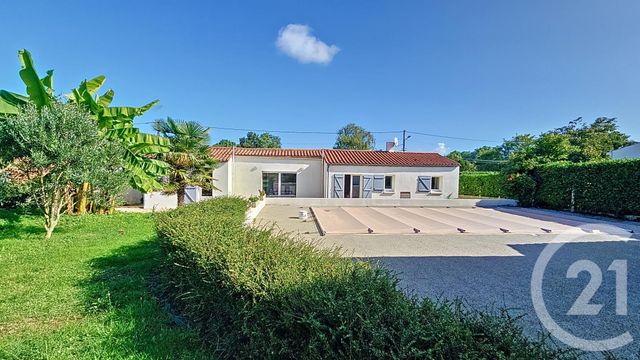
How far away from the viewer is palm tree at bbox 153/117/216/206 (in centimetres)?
1500

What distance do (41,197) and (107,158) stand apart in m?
1.88

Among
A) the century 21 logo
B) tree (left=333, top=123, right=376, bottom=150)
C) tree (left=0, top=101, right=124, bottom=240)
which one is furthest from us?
tree (left=333, top=123, right=376, bottom=150)

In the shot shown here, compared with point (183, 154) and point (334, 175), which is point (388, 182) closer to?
point (334, 175)

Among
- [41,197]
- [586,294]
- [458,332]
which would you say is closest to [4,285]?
[41,197]

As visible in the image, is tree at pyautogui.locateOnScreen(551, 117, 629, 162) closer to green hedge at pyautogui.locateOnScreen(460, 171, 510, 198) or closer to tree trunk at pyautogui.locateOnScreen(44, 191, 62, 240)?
green hedge at pyautogui.locateOnScreen(460, 171, 510, 198)

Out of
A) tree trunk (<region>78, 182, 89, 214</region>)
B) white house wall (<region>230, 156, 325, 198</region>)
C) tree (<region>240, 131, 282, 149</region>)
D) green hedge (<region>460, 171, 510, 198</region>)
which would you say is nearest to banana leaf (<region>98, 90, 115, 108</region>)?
tree trunk (<region>78, 182, 89, 214</region>)

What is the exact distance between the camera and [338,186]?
22.7m

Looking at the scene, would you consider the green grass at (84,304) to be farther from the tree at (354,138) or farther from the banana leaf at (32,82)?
the tree at (354,138)

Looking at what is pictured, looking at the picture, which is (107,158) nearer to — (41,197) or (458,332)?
(41,197)

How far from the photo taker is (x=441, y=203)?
19.9 metres

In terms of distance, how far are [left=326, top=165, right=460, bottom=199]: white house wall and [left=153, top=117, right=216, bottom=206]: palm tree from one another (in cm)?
976

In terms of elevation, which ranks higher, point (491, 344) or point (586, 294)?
point (491, 344)

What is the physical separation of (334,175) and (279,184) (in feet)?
14.5

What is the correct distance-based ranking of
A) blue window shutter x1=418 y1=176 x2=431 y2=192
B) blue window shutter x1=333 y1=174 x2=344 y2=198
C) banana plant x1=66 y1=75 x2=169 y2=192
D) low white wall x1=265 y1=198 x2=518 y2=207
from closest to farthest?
1. banana plant x1=66 y1=75 x2=169 y2=192
2. low white wall x1=265 y1=198 x2=518 y2=207
3. blue window shutter x1=333 y1=174 x2=344 y2=198
4. blue window shutter x1=418 y1=176 x2=431 y2=192
